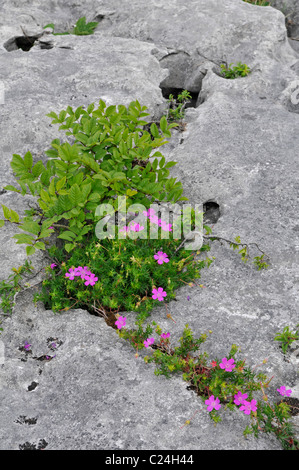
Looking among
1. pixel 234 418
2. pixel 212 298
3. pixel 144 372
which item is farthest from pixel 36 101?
pixel 234 418

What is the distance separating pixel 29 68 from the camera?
241 inches

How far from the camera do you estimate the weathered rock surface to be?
2.94m

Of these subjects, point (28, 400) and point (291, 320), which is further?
point (291, 320)

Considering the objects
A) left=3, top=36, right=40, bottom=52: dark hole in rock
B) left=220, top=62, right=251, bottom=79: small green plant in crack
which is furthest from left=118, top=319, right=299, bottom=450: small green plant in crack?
left=3, top=36, right=40, bottom=52: dark hole in rock

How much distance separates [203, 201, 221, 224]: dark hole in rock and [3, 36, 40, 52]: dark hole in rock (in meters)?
4.82

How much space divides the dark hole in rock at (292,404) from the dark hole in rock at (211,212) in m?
2.02

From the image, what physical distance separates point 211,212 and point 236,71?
3.09 metres

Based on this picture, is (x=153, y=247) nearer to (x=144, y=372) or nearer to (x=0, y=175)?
(x=144, y=372)

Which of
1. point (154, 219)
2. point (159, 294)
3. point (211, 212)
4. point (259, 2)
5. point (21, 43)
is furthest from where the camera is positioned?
point (259, 2)

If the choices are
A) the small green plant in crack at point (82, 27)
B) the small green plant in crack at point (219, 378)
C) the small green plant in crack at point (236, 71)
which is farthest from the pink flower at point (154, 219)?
the small green plant in crack at point (82, 27)

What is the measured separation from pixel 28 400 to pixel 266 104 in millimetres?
4978

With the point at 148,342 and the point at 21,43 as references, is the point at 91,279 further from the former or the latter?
the point at 21,43

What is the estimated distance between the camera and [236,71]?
6570 mm

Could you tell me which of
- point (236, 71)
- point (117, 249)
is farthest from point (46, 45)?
point (117, 249)
